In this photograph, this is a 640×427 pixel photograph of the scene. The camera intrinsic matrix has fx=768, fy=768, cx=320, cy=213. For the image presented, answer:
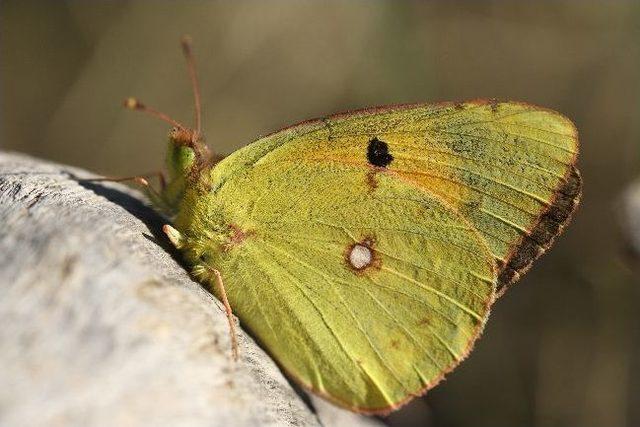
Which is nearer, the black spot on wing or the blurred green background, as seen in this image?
the black spot on wing

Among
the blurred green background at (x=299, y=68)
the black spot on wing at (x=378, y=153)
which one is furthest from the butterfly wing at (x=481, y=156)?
the blurred green background at (x=299, y=68)

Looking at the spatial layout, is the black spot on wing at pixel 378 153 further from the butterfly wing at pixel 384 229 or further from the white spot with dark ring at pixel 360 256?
the white spot with dark ring at pixel 360 256

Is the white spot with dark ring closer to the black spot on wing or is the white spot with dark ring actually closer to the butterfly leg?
the black spot on wing

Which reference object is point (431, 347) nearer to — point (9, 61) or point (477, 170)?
point (477, 170)

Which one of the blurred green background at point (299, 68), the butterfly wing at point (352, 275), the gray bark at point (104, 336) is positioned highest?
the blurred green background at point (299, 68)

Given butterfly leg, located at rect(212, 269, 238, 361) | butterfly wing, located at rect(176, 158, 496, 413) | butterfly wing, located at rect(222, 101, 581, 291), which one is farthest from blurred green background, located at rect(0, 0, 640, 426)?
butterfly leg, located at rect(212, 269, 238, 361)

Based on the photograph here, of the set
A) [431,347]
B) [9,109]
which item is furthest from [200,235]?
[9,109]
